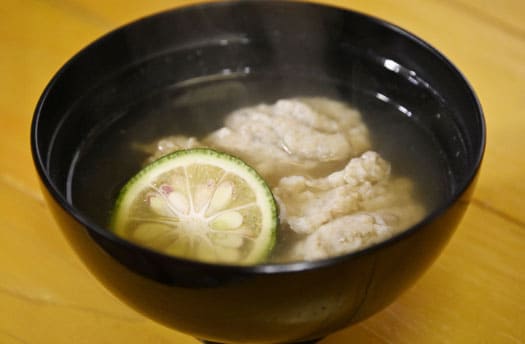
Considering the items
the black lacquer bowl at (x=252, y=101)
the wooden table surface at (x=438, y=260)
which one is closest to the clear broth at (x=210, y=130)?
the black lacquer bowl at (x=252, y=101)

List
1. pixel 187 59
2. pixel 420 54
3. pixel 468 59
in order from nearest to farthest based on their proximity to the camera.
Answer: pixel 420 54 → pixel 187 59 → pixel 468 59

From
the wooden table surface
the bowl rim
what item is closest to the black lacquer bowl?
the bowl rim

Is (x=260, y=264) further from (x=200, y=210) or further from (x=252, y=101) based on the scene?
(x=252, y=101)

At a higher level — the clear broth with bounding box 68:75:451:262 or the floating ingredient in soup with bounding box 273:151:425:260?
the clear broth with bounding box 68:75:451:262

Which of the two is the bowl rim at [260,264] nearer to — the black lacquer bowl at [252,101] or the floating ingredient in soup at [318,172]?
the black lacquer bowl at [252,101]

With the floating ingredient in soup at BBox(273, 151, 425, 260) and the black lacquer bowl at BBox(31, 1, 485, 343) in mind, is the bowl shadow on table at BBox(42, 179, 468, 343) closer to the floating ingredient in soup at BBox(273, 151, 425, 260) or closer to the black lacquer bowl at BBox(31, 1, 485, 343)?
the black lacquer bowl at BBox(31, 1, 485, 343)

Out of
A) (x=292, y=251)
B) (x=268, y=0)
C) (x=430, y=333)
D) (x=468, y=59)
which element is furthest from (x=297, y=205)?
(x=468, y=59)

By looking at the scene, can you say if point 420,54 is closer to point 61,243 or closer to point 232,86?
point 232,86
